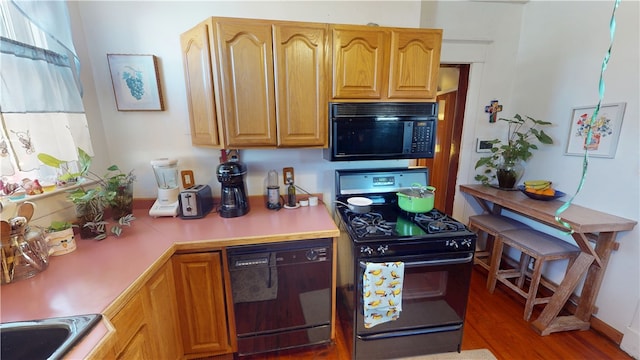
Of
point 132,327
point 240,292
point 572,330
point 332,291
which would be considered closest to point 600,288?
point 572,330

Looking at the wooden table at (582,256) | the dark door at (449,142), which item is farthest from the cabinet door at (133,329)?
the dark door at (449,142)

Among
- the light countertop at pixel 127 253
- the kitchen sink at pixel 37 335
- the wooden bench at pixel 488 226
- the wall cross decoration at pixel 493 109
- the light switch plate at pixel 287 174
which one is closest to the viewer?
the kitchen sink at pixel 37 335

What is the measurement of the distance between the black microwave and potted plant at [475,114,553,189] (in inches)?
43.8

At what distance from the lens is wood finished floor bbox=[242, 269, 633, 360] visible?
5.50ft

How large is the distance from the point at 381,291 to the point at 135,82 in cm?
216

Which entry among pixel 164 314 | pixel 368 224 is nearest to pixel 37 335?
pixel 164 314

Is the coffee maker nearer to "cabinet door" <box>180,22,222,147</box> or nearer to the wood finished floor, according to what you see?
"cabinet door" <box>180,22,222,147</box>

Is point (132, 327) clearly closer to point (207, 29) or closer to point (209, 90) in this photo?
point (209, 90)

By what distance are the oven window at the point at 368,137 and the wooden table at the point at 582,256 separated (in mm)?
1219

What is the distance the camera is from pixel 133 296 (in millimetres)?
1020

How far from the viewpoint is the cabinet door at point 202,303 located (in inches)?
55.4

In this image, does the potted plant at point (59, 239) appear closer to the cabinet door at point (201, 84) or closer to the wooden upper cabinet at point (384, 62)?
the cabinet door at point (201, 84)

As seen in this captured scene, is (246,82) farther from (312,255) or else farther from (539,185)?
(539,185)

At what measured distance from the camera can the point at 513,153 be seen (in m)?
2.29
